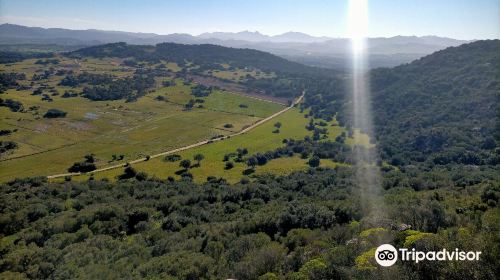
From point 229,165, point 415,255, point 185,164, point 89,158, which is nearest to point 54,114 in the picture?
point 89,158

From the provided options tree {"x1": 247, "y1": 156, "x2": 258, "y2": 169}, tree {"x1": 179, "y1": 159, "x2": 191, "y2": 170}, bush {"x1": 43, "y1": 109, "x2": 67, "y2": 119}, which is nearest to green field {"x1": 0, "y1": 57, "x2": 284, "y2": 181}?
bush {"x1": 43, "y1": 109, "x2": 67, "y2": 119}

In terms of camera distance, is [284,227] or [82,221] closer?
[284,227]

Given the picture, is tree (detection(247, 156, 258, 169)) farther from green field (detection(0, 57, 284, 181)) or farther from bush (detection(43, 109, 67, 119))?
bush (detection(43, 109, 67, 119))

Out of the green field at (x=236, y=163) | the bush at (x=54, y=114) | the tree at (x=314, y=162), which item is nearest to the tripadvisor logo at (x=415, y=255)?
the green field at (x=236, y=163)

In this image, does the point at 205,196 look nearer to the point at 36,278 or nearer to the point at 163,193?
the point at 163,193

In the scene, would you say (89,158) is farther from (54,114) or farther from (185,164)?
(54,114)

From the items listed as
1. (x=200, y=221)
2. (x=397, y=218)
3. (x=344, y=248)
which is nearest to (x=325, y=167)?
(x=200, y=221)
